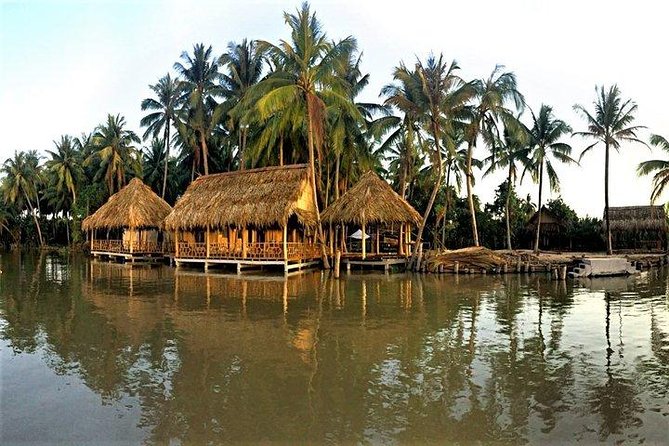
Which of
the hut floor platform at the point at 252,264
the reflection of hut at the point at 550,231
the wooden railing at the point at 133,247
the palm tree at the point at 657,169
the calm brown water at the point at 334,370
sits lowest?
the calm brown water at the point at 334,370

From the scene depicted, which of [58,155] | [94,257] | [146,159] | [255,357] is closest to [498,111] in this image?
[255,357]

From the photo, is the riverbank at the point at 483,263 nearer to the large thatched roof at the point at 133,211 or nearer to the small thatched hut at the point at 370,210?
the small thatched hut at the point at 370,210

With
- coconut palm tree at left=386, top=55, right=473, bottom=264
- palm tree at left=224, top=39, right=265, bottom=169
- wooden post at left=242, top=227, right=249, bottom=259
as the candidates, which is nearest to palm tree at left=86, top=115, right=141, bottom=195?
palm tree at left=224, top=39, right=265, bottom=169

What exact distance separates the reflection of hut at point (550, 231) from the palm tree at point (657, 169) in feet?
22.5

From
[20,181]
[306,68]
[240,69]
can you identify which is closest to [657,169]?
[306,68]

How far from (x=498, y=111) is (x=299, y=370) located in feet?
64.2

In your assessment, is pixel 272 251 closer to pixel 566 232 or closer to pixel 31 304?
pixel 31 304

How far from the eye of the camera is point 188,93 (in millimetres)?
32812

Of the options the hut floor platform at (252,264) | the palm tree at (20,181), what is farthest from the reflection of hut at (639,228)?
the palm tree at (20,181)

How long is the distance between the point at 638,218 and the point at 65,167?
43871 mm

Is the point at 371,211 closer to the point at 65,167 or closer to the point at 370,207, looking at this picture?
the point at 370,207

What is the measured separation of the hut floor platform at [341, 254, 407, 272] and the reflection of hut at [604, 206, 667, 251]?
58.0 feet

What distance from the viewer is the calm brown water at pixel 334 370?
507cm

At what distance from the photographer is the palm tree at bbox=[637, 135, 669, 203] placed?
2588 cm
